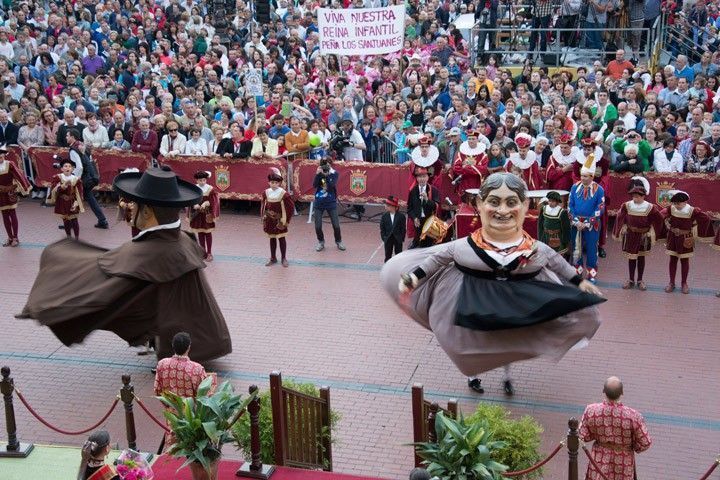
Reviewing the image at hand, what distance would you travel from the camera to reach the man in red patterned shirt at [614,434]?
321 inches

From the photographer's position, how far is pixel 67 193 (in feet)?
52.0

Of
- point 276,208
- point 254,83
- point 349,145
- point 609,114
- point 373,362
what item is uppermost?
point 254,83

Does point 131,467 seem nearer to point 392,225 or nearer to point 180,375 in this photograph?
point 180,375

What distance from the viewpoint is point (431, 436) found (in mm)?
8203

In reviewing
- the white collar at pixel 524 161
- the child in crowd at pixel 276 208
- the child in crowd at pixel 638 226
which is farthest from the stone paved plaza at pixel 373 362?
the white collar at pixel 524 161

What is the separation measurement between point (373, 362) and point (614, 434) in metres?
3.99

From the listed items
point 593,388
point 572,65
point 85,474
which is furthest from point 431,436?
point 572,65

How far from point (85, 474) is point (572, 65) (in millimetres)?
16631

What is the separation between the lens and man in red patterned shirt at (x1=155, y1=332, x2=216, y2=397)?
30.0ft

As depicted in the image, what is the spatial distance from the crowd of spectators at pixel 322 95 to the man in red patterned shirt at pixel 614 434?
798 cm

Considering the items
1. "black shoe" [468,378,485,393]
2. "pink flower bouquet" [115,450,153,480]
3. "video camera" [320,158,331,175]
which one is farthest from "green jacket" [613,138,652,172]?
"pink flower bouquet" [115,450,153,480]

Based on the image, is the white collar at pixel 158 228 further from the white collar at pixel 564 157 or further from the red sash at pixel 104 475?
the white collar at pixel 564 157

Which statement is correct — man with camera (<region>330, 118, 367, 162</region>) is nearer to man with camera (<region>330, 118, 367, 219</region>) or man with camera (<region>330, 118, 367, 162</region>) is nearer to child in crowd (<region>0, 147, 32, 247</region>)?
man with camera (<region>330, 118, 367, 219</region>)

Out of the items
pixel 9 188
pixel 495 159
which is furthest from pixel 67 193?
pixel 495 159
